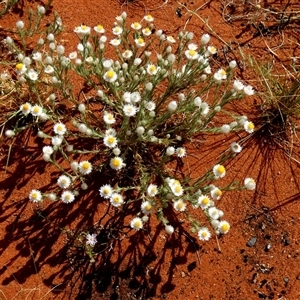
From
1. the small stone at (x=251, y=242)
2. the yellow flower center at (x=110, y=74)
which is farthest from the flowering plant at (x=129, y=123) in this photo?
the small stone at (x=251, y=242)

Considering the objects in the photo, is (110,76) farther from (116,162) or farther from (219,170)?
(219,170)

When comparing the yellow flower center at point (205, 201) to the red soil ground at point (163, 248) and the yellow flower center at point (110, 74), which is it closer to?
the red soil ground at point (163, 248)

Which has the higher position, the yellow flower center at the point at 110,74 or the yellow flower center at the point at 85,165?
the yellow flower center at the point at 110,74

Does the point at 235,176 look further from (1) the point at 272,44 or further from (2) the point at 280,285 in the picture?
(1) the point at 272,44

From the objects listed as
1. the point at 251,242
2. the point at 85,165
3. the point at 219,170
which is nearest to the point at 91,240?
the point at 85,165

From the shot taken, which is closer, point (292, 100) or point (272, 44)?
point (292, 100)

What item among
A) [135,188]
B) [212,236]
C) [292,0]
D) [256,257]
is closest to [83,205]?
[135,188]
